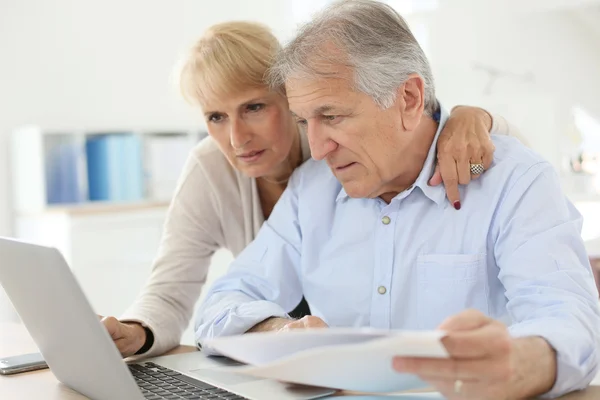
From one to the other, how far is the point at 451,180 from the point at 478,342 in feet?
2.05

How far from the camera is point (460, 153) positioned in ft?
4.67

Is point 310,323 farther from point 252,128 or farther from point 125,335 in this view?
point 252,128

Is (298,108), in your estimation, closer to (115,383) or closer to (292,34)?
(292,34)

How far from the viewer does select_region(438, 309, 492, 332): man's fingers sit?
84 cm

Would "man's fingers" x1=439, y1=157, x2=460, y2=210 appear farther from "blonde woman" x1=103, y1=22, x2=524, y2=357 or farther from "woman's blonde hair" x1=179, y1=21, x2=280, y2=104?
"woman's blonde hair" x1=179, y1=21, x2=280, y2=104

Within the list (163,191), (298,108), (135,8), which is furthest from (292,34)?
(135,8)

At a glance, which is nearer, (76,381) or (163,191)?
(76,381)

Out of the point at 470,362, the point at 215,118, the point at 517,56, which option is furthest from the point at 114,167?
the point at 470,362

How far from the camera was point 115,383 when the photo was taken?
3.34ft

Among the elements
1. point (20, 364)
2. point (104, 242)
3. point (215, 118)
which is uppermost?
point (215, 118)

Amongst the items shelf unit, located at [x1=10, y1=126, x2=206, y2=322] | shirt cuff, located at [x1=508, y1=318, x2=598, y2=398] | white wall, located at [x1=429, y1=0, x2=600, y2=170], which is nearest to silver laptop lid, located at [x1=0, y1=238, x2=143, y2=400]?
shirt cuff, located at [x1=508, y1=318, x2=598, y2=398]

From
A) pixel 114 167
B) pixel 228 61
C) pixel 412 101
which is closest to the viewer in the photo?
pixel 412 101

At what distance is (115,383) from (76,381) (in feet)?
0.53

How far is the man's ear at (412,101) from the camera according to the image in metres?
1.44
